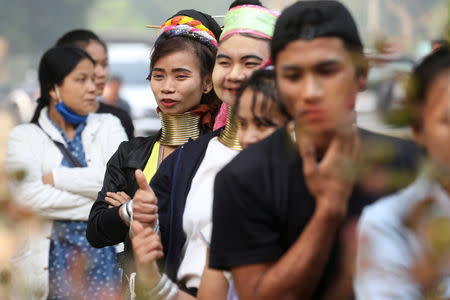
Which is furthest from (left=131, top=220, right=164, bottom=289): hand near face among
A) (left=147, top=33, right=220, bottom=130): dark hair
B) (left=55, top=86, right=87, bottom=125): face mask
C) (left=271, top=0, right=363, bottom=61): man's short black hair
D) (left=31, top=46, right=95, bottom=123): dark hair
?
(left=31, top=46, right=95, bottom=123): dark hair

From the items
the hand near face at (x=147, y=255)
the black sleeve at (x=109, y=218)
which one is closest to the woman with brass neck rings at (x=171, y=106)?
the black sleeve at (x=109, y=218)

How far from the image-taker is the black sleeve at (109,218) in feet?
10.3

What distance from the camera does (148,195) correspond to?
2.61 meters

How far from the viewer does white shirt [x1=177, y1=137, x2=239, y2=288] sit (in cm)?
260

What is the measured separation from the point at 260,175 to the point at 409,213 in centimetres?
83

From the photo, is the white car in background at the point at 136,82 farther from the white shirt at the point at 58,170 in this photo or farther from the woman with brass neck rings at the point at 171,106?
the woman with brass neck rings at the point at 171,106

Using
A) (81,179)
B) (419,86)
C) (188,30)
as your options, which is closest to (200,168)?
(188,30)

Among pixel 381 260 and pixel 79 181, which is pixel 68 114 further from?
pixel 381 260

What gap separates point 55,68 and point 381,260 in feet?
13.1

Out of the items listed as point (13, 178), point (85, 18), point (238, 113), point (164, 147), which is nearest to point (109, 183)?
point (164, 147)

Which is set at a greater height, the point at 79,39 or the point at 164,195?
the point at 79,39

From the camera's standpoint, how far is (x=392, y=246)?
5.20ft

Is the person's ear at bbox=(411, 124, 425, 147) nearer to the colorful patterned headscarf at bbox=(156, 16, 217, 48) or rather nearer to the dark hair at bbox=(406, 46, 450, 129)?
the dark hair at bbox=(406, 46, 450, 129)

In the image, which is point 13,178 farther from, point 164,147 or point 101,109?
point 101,109
